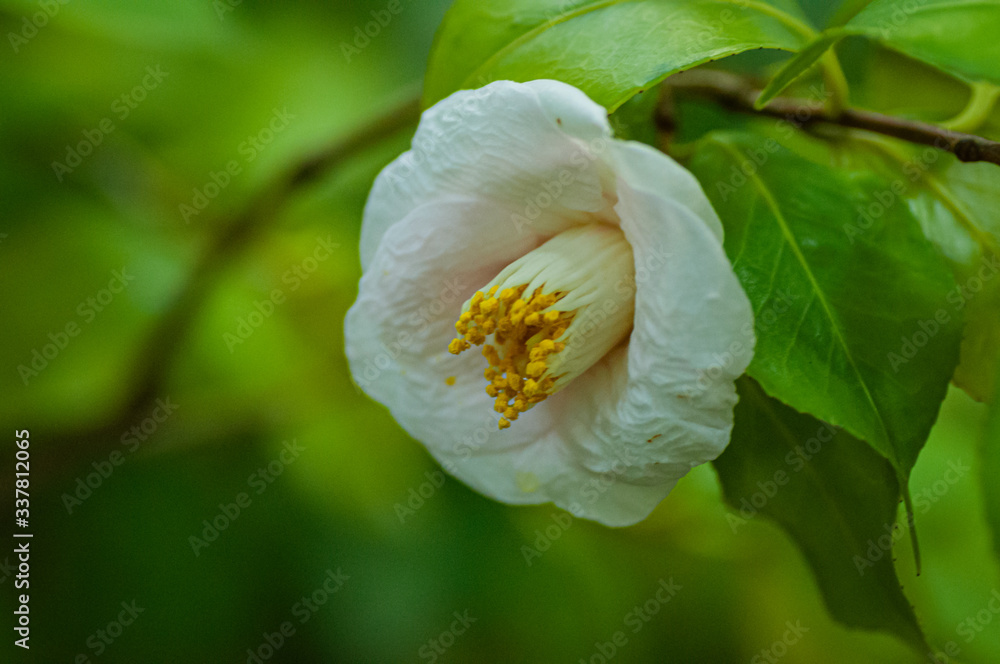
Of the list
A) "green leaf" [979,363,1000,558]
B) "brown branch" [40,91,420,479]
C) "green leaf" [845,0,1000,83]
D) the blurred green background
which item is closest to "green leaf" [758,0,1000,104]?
"green leaf" [845,0,1000,83]

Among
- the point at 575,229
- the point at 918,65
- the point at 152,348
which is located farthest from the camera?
the point at 152,348

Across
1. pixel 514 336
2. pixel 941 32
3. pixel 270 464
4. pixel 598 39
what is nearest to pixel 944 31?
pixel 941 32

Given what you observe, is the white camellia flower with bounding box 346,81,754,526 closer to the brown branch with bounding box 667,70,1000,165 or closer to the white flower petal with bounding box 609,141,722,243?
the white flower petal with bounding box 609,141,722,243

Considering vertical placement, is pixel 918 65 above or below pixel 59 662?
above

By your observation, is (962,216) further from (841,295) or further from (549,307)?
(549,307)

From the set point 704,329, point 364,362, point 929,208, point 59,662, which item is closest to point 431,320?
point 364,362

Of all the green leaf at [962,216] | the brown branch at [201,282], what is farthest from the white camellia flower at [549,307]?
the brown branch at [201,282]

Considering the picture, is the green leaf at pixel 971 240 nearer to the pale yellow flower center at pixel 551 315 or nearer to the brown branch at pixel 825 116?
the brown branch at pixel 825 116

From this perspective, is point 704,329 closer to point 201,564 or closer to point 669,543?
point 669,543
